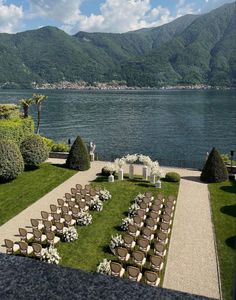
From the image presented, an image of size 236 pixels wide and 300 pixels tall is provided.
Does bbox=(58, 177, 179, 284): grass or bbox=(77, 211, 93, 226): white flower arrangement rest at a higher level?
bbox=(77, 211, 93, 226): white flower arrangement

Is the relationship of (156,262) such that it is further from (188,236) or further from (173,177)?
(173,177)

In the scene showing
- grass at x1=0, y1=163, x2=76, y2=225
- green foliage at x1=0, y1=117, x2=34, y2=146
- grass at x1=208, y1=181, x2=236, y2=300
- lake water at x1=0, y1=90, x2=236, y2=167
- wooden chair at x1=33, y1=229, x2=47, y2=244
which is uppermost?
green foliage at x1=0, y1=117, x2=34, y2=146

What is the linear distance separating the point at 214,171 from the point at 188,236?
13010 millimetres

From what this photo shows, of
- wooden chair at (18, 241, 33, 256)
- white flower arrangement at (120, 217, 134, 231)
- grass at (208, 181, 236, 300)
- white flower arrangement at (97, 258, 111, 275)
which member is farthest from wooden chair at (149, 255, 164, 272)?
wooden chair at (18, 241, 33, 256)

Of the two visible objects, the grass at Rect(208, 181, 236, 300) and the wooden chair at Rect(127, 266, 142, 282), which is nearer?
the wooden chair at Rect(127, 266, 142, 282)

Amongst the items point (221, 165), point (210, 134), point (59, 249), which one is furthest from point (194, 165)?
point (59, 249)

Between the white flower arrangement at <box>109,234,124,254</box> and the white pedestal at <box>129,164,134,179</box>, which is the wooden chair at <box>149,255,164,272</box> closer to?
the white flower arrangement at <box>109,234,124,254</box>

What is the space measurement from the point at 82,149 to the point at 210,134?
2218 inches

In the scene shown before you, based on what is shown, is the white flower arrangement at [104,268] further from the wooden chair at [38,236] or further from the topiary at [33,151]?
the topiary at [33,151]

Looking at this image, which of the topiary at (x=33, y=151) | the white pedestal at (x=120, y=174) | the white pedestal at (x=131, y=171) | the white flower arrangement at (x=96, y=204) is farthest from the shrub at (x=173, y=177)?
the topiary at (x=33, y=151)

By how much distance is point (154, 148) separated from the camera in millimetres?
70562

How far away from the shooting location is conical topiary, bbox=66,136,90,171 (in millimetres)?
36594

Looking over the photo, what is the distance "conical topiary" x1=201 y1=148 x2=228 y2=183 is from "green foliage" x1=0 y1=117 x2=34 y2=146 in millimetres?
20546

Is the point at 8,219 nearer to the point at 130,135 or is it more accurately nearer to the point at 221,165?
the point at 221,165
